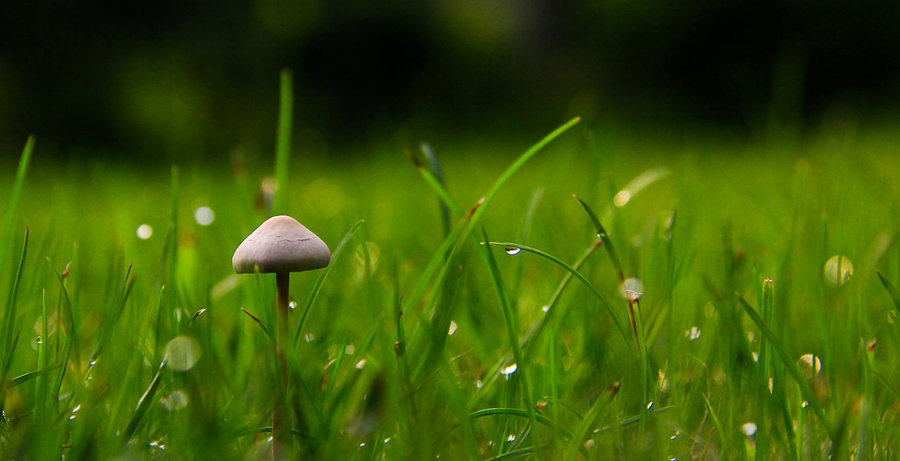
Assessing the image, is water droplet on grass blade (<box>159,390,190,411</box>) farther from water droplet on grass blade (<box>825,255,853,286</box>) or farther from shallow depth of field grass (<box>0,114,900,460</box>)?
water droplet on grass blade (<box>825,255,853,286</box>)

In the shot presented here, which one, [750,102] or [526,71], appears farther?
[526,71]

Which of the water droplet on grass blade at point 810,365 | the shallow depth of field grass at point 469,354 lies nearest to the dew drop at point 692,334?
the shallow depth of field grass at point 469,354

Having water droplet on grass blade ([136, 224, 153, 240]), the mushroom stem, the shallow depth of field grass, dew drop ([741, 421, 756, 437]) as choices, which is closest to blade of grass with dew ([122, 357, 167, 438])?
the shallow depth of field grass

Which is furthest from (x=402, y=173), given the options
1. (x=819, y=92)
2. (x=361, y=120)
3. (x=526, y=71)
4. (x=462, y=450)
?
(x=819, y=92)

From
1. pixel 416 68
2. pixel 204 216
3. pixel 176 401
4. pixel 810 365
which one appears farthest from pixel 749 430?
pixel 416 68

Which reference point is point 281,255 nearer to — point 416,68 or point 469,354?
point 469,354

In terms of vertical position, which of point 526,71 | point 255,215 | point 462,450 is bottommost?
point 462,450

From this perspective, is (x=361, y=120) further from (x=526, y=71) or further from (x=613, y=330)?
(x=613, y=330)
